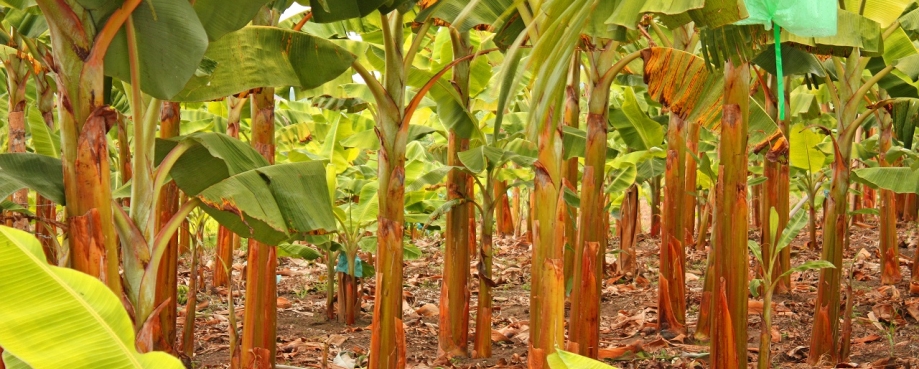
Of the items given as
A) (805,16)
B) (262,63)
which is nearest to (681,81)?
(805,16)

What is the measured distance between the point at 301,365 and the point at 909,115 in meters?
5.39

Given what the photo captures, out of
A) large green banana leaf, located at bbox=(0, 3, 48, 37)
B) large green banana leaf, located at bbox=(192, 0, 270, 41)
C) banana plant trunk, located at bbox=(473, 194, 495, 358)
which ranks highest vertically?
large green banana leaf, located at bbox=(0, 3, 48, 37)

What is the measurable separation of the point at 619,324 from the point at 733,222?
3707 mm

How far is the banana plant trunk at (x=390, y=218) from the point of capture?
471 centimetres

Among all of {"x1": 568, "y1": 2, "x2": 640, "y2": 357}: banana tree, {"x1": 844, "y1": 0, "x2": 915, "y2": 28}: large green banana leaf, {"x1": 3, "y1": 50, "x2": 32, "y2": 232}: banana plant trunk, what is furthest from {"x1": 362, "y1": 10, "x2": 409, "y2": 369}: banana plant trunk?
{"x1": 844, "y1": 0, "x2": 915, "y2": 28}: large green banana leaf

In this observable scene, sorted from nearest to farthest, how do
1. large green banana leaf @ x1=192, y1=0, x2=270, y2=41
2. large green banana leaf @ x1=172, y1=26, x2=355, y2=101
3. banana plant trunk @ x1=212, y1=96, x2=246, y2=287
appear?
large green banana leaf @ x1=192, y1=0, x2=270, y2=41, large green banana leaf @ x1=172, y1=26, x2=355, y2=101, banana plant trunk @ x1=212, y1=96, x2=246, y2=287

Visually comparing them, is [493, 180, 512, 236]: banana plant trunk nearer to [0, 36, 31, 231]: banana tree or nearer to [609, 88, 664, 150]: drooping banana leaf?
Answer: [609, 88, 664, 150]: drooping banana leaf

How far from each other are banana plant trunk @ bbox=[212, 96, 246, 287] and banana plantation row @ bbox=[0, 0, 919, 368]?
0.09m

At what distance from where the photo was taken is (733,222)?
4641mm

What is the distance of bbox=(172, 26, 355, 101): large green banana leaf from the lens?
13.1 ft

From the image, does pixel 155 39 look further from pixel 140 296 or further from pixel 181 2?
pixel 140 296

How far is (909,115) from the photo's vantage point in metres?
6.75

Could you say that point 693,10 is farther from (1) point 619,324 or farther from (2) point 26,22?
(1) point 619,324

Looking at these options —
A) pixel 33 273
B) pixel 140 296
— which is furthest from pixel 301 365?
pixel 33 273
